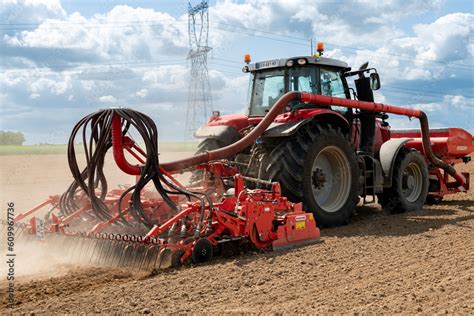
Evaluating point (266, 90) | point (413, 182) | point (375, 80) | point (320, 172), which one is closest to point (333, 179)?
point (320, 172)

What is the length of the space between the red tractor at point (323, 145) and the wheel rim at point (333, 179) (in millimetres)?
13

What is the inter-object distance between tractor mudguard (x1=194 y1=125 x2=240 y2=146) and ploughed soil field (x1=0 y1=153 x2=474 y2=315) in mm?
2039

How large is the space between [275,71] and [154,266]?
387 cm

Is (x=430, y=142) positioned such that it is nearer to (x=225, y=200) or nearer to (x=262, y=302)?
(x=225, y=200)

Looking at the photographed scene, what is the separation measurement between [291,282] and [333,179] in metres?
3.17

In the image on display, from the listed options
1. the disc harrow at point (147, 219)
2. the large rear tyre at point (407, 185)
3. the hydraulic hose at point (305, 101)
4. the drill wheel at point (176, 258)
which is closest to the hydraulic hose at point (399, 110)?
the hydraulic hose at point (305, 101)

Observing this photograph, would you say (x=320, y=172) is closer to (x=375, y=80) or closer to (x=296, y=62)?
(x=296, y=62)

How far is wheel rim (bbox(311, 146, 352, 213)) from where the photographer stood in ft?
23.3

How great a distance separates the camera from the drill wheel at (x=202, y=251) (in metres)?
4.84

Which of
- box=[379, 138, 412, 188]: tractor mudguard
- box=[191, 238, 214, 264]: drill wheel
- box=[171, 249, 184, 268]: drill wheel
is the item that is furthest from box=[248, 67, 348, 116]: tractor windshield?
box=[171, 249, 184, 268]: drill wheel

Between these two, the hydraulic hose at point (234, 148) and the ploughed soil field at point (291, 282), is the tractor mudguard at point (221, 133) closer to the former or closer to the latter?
the hydraulic hose at point (234, 148)

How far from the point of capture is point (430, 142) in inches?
373

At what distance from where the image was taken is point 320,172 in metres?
6.95

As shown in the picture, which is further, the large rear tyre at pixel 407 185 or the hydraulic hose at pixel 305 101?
the large rear tyre at pixel 407 185
